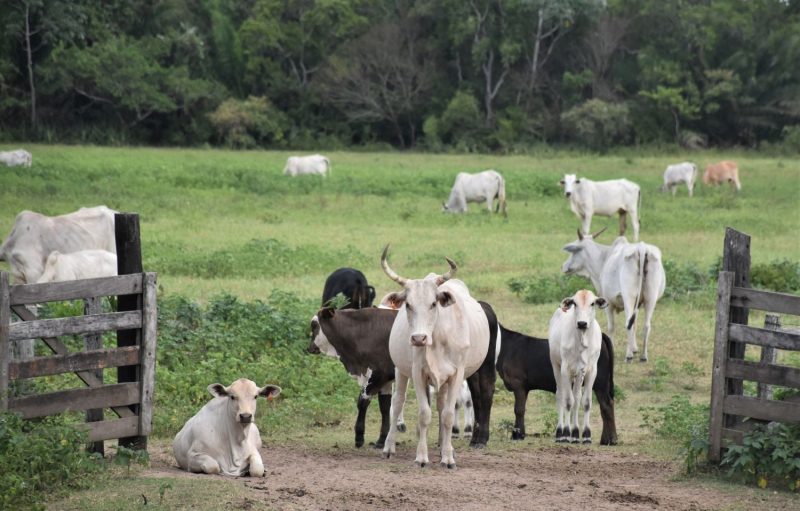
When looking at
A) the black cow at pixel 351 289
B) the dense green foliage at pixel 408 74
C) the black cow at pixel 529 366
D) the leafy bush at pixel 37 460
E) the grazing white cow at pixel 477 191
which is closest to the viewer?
the leafy bush at pixel 37 460

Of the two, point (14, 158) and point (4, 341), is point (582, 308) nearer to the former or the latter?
point (4, 341)

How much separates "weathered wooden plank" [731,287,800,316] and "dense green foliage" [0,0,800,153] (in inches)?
1575

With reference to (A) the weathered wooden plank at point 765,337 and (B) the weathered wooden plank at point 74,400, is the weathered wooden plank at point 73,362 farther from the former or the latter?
(A) the weathered wooden plank at point 765,337

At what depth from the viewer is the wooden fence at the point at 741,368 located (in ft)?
21.0

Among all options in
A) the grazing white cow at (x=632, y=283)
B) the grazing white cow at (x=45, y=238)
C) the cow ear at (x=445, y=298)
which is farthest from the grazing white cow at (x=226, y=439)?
the grazing white cow at (x=45, y=238)

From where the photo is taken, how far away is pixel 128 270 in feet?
22.7

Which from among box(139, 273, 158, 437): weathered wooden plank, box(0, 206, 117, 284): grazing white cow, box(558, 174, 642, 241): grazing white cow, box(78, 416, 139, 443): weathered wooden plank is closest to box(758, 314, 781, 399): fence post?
box(139, 273, 158, 437): weathered wooden plank

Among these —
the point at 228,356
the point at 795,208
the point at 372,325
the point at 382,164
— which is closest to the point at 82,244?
the point at 228,356

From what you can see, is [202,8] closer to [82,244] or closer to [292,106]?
[292,106]

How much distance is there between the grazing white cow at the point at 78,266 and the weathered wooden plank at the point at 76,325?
547cm

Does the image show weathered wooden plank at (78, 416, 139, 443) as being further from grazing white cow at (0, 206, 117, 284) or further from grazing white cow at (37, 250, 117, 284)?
grazing white cow at (0, 206, 117, 284)

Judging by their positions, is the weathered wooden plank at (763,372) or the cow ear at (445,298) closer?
the weathered wooden plank at (763,372)

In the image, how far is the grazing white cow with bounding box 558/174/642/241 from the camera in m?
22.1

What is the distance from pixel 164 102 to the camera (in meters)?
45.4
